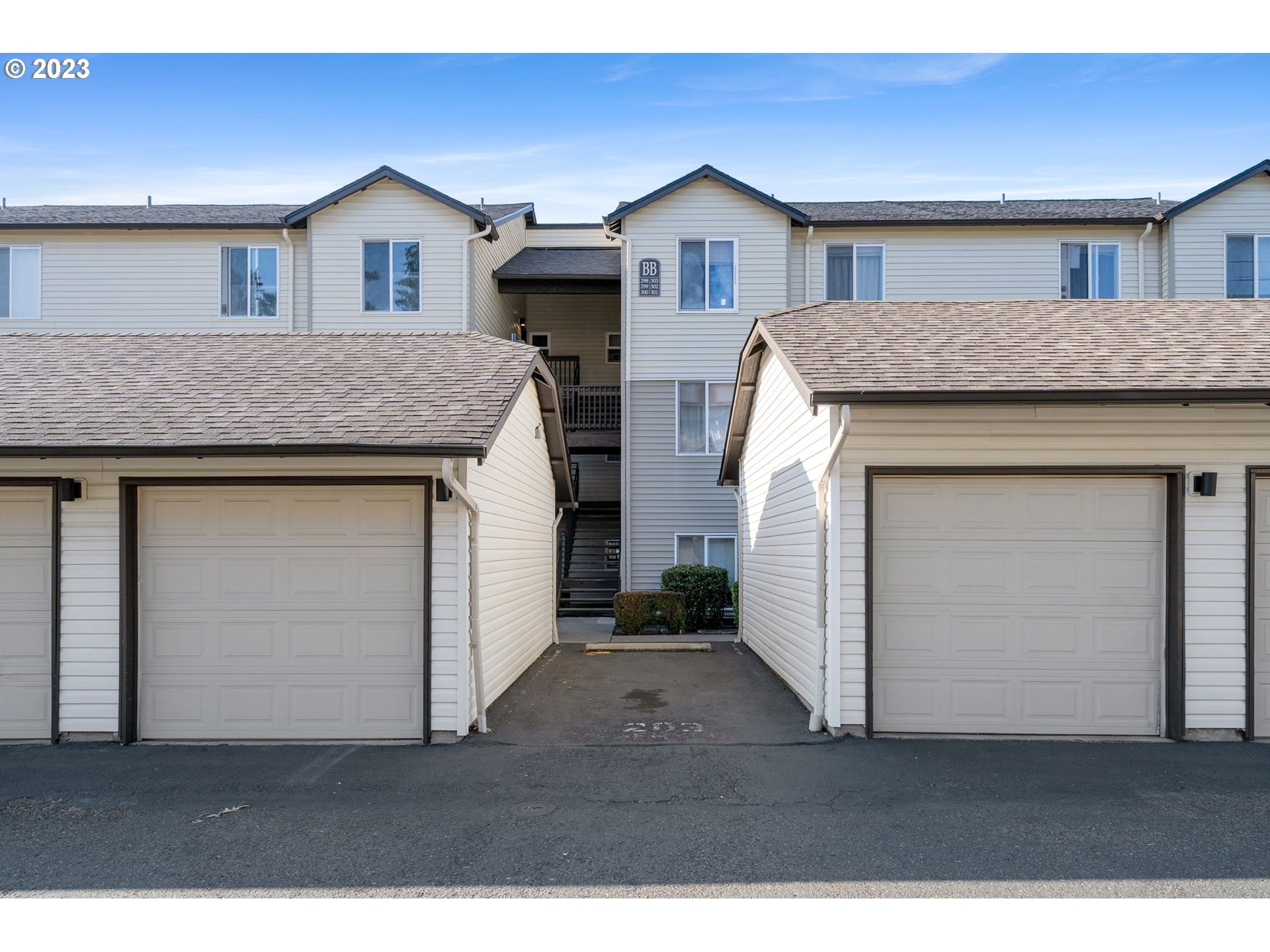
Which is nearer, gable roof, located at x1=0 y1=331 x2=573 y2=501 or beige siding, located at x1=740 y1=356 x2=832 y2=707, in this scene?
gable roof, located at x1=0 y1=331 x2=573 y2=501

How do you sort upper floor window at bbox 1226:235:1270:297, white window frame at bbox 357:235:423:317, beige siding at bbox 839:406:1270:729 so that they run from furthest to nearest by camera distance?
white window frame at bbox 357:235:423:317
upper floor window at bbox 1226:235:1270:297
beige siding at bbox 839:406:1270:729

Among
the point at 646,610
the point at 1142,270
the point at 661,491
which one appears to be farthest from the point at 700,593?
the point at 1142,270

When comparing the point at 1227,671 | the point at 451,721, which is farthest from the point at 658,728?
the point at 1227,671

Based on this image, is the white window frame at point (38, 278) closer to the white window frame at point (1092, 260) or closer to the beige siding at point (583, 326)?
the beige siding at point (583, 326)

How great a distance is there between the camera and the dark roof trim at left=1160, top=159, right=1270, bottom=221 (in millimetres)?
15820

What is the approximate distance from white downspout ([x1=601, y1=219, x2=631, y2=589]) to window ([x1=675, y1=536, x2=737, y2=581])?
100cm

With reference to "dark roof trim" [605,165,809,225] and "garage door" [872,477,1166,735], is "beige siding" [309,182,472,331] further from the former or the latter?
"garage door" [872,477,1166,735]

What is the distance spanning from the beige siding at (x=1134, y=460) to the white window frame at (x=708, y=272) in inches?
390

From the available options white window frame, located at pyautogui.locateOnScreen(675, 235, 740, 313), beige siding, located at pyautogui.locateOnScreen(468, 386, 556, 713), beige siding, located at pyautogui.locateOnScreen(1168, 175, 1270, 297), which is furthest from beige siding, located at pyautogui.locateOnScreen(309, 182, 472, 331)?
beige siding, located at pyautogui.locateOnScreen(1168, 175, 1270, 297)

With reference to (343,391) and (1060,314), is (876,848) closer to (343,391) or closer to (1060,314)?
(343,391)

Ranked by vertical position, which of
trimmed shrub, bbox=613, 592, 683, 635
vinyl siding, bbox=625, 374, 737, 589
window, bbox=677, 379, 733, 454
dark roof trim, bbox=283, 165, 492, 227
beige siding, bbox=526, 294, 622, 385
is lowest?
trimmed shrub, bbox=613, 592, 683, 635

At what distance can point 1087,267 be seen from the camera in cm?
1669

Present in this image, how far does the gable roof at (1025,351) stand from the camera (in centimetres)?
653

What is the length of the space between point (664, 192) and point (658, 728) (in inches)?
464
